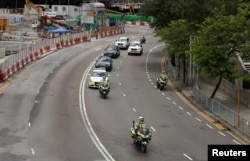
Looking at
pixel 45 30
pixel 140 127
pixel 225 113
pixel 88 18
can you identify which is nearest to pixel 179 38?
pixel 225 113

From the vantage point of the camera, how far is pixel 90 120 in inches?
1320

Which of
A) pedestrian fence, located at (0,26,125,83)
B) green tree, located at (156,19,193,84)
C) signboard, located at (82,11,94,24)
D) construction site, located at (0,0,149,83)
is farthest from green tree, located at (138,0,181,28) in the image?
signboard, located at (82,11,94,24)

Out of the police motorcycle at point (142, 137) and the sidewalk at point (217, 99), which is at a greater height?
the police motorcycle at point (142, 137)

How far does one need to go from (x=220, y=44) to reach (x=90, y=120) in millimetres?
11621

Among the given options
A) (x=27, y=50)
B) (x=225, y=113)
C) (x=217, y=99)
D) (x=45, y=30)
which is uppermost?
(x=45, y=30)

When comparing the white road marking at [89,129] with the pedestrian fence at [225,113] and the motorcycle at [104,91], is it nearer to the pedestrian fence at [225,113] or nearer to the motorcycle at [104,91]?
the motorcycle at [104,91]

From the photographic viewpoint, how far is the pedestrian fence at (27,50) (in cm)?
5022

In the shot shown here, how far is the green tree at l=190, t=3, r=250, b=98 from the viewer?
3769cm

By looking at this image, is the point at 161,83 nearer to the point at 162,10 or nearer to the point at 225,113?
the point at 225,113

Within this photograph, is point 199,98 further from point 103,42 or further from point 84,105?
point 103,42

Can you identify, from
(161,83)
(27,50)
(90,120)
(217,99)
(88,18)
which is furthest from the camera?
(88,18)

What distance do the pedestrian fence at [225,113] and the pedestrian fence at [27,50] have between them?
60.4 feet

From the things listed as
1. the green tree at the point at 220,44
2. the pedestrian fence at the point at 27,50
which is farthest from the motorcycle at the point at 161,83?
the pedestrian fence at the point at 27,50

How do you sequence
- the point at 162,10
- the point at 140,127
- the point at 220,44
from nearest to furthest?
the point at 140,127 → the point at 220,44 → the point at 162,10
